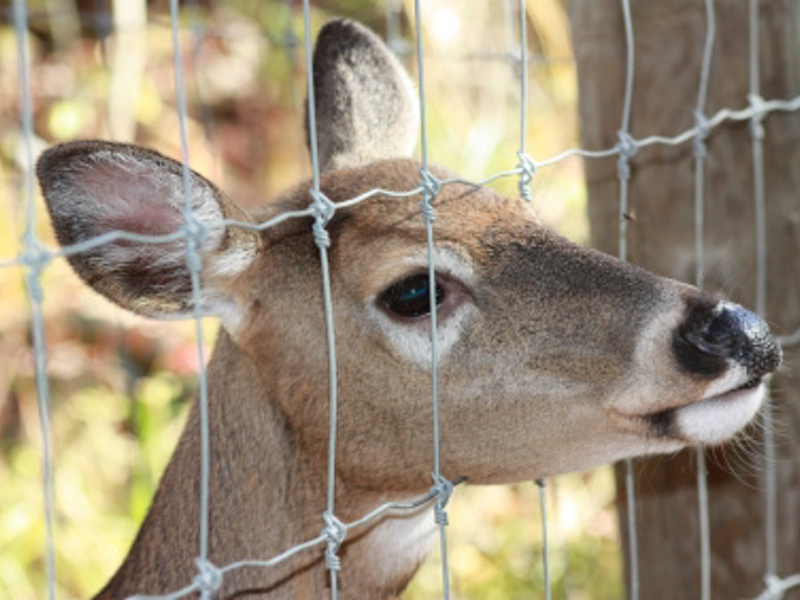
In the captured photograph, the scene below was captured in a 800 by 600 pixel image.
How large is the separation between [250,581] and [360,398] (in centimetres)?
51

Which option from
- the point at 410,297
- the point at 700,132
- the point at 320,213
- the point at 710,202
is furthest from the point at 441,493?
the point at 710,202

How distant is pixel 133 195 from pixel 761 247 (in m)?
1.95

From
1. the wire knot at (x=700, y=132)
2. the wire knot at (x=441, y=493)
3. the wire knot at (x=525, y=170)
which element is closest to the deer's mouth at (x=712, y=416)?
the wire knot at (x=441, y=493)

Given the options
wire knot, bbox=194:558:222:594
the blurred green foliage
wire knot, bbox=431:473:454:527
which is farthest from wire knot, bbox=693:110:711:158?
wire knot, bbox=194:558:222:594

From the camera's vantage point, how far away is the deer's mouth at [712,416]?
281 centimetres

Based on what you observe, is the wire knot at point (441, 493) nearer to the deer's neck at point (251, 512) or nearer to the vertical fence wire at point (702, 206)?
the deer's neck at point (251, 512)

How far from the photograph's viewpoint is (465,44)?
26.2 ft

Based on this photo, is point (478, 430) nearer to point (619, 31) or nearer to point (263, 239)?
point (263, 239)

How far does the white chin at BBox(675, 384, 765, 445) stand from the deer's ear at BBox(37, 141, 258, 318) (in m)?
1.06

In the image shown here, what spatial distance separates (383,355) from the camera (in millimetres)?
3027

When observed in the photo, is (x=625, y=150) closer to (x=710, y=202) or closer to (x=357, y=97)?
(x=710, y=202)

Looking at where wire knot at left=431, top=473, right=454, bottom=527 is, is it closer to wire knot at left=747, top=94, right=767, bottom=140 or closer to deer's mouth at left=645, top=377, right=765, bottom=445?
deer's mouth at left=645, top=377, right=765, bottom=445

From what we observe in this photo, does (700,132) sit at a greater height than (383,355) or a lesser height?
greater

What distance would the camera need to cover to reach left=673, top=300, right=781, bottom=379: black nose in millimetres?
2721
